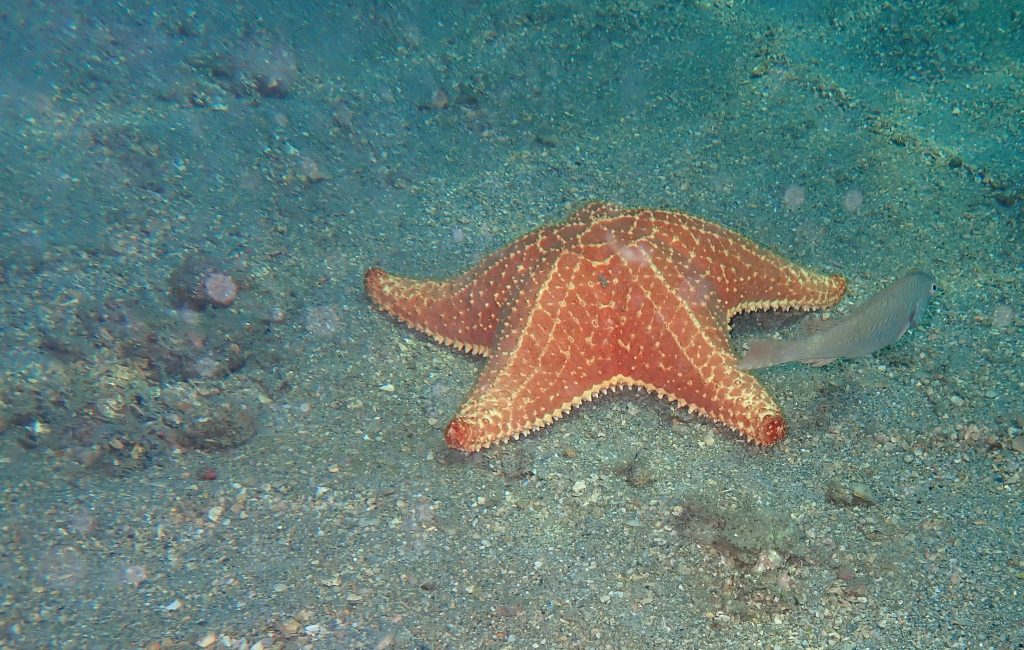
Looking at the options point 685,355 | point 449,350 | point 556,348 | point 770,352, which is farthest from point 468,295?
point 770,352

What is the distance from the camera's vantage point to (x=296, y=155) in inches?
284

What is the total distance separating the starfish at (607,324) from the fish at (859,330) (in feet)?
1.81

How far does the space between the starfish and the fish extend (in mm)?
553

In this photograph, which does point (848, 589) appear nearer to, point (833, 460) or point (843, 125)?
point (833, 460)

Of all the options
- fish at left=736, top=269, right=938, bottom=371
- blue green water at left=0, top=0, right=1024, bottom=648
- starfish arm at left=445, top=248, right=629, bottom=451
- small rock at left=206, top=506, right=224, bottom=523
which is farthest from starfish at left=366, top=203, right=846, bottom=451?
small rock at left=206, top=506, right=224, bottom=523

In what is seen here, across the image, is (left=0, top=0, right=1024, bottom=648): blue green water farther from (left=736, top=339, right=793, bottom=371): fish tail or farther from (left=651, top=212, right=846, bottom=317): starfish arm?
(left=736, top=339, right=793, bottom=371): fish tail

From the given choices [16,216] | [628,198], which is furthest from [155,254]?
[628,198]

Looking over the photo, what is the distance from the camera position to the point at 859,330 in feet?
12.3

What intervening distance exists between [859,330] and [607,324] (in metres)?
1.61

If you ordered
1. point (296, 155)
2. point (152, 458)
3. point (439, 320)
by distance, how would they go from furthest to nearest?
point (296, 155), point (439, 320), point (152, 458)

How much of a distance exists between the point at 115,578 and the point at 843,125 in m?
8.44

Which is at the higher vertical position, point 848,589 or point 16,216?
point 16,216

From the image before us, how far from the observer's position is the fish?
3.69 m

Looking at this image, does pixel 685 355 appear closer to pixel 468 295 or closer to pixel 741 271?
pixel 741 271
